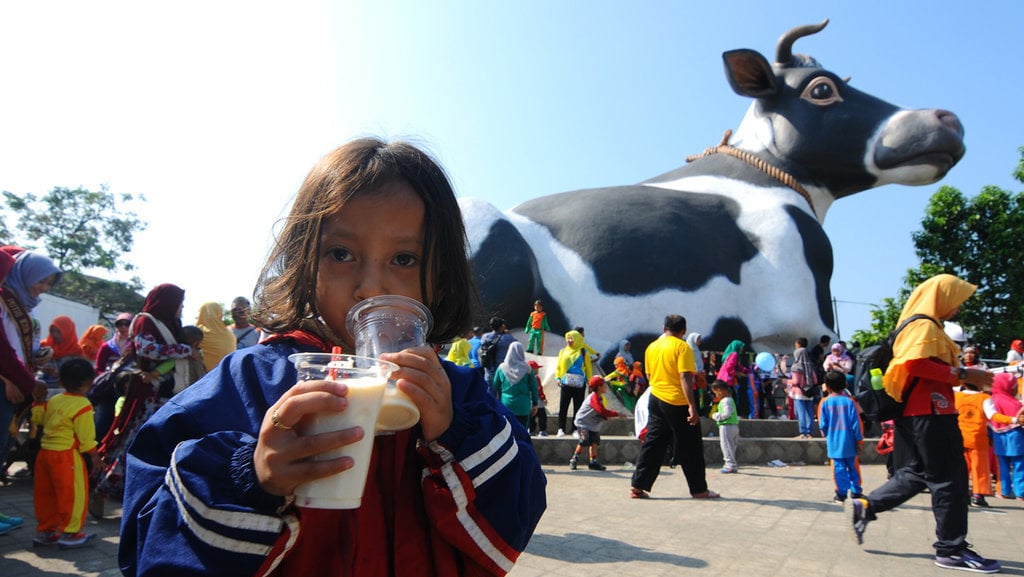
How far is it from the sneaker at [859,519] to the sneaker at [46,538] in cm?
473

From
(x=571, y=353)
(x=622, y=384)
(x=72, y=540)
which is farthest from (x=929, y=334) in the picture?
(x=622, y=384)

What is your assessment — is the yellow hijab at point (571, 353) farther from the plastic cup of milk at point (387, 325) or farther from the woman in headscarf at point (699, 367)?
the plastic cup of milk at point (387, 325)

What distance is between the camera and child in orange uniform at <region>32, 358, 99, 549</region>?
3.76m

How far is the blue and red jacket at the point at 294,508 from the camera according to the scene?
2.99 ft

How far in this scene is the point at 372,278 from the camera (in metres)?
1.20

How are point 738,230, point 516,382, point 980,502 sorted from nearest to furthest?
point 980,502 → point 516,382 → point 738,230

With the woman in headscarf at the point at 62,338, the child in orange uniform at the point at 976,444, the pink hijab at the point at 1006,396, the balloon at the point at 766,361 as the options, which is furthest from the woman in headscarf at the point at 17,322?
the balloon at the point at 766,361

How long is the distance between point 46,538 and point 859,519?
15.8ft

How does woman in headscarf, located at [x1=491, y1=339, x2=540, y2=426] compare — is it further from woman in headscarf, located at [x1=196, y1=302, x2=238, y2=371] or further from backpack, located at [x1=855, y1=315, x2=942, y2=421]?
backpack, located at [x1=855, y1=315, x2=942, y2=421]

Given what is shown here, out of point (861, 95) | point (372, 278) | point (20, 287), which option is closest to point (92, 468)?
point (20, 287)

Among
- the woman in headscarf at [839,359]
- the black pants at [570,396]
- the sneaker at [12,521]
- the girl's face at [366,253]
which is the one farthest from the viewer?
the woman in headscarf at [839,359]

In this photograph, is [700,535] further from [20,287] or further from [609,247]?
[609,247]

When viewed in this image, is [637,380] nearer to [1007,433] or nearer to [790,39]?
[1007,433]

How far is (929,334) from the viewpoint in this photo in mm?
3879
